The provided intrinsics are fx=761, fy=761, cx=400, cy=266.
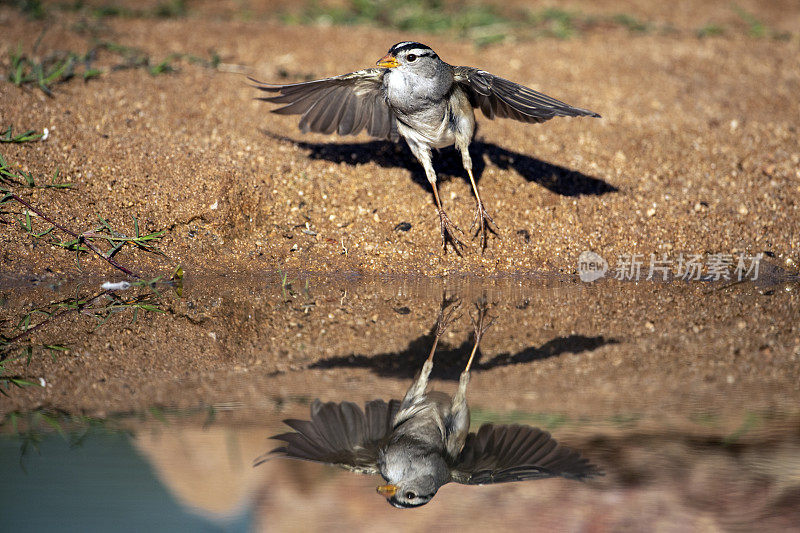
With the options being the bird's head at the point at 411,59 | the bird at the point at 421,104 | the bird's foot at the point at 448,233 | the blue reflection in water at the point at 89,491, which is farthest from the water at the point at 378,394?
the bird's head at the point at 411,59

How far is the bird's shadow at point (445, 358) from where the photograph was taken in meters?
3.69

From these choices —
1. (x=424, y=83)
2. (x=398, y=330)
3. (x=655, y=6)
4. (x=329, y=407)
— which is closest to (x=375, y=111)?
(x=424, y=83)

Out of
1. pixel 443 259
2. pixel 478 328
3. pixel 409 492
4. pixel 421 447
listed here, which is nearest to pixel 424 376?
pixel 421 447

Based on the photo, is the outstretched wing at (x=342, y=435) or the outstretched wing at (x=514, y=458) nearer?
the outstretched wing at (x=514, y=458)

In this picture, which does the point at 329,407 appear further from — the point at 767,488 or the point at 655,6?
the point at 655,6

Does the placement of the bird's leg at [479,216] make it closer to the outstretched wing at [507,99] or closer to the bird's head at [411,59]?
the outstretched wing at [507,99]

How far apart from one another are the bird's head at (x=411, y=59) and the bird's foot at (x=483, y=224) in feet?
3.50

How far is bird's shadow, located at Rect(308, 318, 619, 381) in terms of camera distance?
3.69 meters

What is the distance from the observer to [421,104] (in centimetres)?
514

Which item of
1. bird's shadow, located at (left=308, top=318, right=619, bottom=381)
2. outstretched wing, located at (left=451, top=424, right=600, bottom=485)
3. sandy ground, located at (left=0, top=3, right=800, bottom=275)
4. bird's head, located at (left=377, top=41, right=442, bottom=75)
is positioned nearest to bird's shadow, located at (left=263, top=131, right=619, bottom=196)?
sandy ground, located at (left=0, top=3, right=800, bottom=275)

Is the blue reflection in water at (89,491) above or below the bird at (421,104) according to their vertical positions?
below

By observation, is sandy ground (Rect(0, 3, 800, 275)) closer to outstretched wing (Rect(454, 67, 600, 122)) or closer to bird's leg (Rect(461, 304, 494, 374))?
outstretched wing (Rect(454, 67, 600, 122))

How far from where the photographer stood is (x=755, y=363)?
3793 millimetres

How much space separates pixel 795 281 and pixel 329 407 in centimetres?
374
